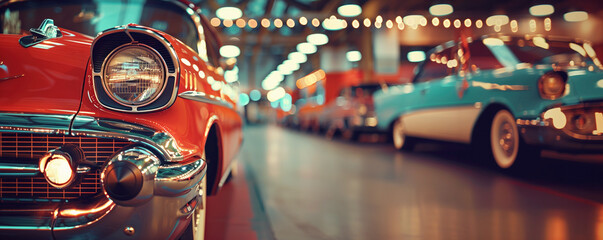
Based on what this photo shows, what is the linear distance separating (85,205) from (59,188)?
0.13 metres

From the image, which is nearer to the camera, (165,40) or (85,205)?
(85,205)

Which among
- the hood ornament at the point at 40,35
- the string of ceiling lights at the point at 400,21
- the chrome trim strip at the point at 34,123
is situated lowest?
the chrome trim strip at the point at 34,123

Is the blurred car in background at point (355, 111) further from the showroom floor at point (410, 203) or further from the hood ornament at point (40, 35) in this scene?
the hood ornament at point (40, 35)

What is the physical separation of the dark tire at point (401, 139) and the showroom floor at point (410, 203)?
1.75 m

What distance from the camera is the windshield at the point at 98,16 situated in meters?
2.84

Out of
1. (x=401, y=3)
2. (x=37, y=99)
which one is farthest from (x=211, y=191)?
(x=401, y=3)

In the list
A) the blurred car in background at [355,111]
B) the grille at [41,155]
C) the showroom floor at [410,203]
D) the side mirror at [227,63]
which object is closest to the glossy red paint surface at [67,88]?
the grille at [41,155]

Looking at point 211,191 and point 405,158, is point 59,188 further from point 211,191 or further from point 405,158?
point 405,158

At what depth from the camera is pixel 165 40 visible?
1849 millimetres

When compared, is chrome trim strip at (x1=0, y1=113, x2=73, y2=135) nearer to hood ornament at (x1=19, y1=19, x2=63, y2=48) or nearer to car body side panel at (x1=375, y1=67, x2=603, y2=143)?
hood ornament at (x1=19, y1=19, x2=63, y2=48)

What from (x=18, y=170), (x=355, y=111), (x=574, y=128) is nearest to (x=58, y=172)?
(x=18, y=170)

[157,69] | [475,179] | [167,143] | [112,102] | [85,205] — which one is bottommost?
[475,179]

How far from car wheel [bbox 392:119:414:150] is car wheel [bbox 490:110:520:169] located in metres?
2.50

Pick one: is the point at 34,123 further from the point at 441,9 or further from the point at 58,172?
the point at 441,9
